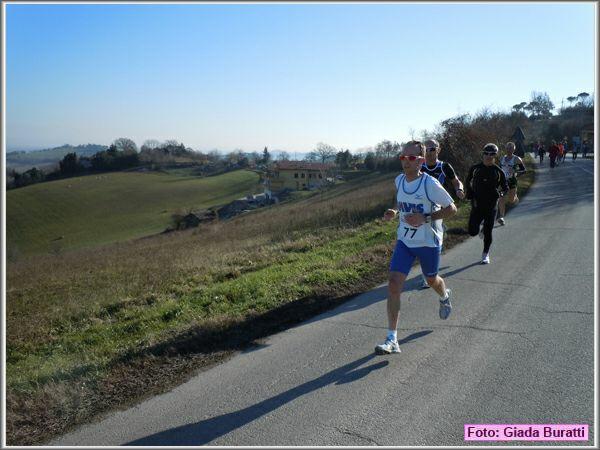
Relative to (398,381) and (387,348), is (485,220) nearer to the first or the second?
(387,348)

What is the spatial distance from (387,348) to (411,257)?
91 centimetres

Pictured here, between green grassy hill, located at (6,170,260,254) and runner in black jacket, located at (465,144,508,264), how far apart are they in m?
45.9

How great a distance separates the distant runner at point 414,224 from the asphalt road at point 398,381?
0.47m

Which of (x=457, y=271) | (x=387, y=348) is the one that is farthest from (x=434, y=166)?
(x=387, y=348)

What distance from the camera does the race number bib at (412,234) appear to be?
4.44 m

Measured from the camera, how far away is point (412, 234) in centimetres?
446

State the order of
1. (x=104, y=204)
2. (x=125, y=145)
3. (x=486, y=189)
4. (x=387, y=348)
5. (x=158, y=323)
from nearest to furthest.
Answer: (x=387, y=348)
(x=158, y=323)
(x=486, y=189)
(x=104, y=204)
(x=125, y=145)

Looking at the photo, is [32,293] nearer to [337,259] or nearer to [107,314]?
[107,314]

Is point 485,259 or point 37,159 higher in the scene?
point 37,159

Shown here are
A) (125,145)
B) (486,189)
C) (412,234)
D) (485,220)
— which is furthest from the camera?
(125,145)

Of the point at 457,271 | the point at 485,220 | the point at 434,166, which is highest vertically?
the point at 434,166

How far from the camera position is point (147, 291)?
8867 mm

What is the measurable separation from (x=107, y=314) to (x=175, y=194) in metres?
72.7

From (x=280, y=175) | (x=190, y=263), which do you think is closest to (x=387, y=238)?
(x=190, y=263)
